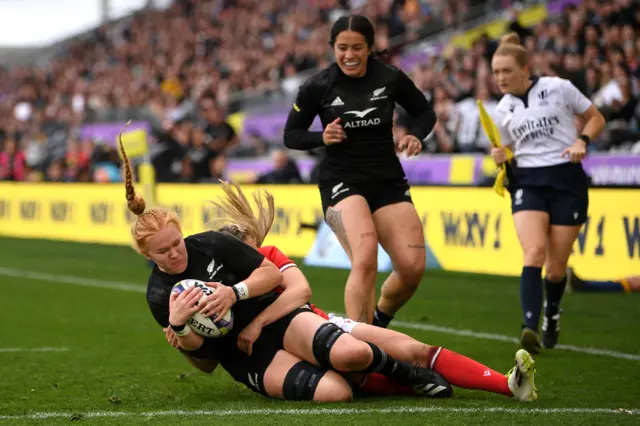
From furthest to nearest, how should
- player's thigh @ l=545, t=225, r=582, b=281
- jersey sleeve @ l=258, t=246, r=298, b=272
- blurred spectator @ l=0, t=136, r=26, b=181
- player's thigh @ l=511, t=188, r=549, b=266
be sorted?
blurred spectator @ l=0, t=136, r=26, b=181
player's thigh @ l=545, t=225, r=582, b=281
player's thigh @ l=511, t=188, r=549, b=266
jersey sleeve @ l=258, t=246, r=298, b=272

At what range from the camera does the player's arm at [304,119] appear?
7.43 metres

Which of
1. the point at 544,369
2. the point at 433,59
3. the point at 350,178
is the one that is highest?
the point at 433,59

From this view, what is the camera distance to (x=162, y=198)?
20.0 metres

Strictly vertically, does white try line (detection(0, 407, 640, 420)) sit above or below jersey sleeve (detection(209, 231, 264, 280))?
below

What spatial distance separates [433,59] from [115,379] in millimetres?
→ 15044

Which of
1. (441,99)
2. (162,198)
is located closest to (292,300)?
(441,99)

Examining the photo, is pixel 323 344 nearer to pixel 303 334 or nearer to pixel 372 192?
pixel 303 334

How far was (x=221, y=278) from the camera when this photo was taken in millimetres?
6000

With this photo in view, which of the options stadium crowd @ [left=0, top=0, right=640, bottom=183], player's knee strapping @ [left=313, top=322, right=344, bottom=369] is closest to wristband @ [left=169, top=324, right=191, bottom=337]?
player's knee strapping @ [left=313, top=322, right=344, bottom=369]

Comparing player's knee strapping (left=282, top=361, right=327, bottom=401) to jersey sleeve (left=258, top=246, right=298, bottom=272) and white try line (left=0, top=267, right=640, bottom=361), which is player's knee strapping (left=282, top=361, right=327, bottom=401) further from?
white try line (left=0, top=267, right=640, bottom=361)

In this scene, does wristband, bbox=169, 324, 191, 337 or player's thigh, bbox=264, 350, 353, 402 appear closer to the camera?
wristband, bbox=169, 324, 191, 337

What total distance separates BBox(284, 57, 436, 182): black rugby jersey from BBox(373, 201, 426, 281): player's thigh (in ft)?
0.73

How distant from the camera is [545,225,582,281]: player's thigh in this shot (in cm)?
822

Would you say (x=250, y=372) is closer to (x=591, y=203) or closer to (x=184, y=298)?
(x=184, y=298)
